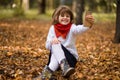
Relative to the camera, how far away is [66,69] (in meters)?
5.58

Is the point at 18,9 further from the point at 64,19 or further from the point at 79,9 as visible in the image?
the point at 64,19

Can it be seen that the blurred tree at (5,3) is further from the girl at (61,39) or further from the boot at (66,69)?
the boot at (66,69)

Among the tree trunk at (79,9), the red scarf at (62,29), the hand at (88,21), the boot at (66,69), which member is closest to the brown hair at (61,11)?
the red scarf at (62,29)

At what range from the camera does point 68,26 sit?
5.95 meters

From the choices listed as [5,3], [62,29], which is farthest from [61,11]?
[5,3]

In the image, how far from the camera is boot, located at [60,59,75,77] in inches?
217

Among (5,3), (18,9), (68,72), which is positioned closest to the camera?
(68,72)

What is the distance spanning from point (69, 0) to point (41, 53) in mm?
26038

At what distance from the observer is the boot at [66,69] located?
5515mm

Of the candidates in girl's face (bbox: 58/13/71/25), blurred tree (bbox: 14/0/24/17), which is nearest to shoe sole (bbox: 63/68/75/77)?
girl's face (bbox: 58/13/71/25)

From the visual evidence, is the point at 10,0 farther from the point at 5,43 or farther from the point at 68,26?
the point at 68,26

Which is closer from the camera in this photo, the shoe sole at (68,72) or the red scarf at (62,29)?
the shoe sole at (68,72)

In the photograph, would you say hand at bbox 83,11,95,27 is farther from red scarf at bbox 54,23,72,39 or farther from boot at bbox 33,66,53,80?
Answer: boot at bbox 33,66,53,80

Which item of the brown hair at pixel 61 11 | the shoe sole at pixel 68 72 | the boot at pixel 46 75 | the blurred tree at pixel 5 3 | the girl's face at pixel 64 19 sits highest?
the brown hair at pixel 61 11
